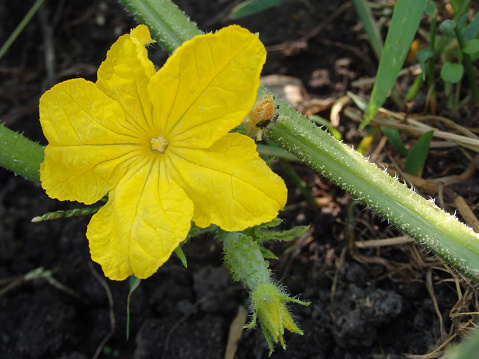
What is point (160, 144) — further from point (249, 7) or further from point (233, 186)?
point (249, 7)

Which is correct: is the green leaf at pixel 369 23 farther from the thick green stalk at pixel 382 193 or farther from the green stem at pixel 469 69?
the thick green stalk at pixel 382 193

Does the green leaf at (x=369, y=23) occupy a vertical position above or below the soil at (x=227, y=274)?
above

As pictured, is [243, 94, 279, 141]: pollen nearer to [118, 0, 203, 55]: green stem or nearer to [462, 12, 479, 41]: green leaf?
[118, 0, 203, 55]: green stem

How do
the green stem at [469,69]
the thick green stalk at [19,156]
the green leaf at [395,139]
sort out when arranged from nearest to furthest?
1. the thick green stalk at [19,156]
2. the green stem at [469,69]
3. the green leaf at [395,139]

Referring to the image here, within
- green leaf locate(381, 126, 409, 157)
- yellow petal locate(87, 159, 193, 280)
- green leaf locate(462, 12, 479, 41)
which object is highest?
green leaf locate(462, 12, 479, 41)

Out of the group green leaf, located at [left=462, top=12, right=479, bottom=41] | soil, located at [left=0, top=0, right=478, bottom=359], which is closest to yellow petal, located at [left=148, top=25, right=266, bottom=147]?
soil, located at [left=0, top=0, right=478, bottom=359]

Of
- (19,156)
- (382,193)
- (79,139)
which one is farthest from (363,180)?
(19,156)

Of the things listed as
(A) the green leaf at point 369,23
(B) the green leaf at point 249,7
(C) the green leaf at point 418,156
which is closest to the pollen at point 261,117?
(C) the green leaf at point 418,156
